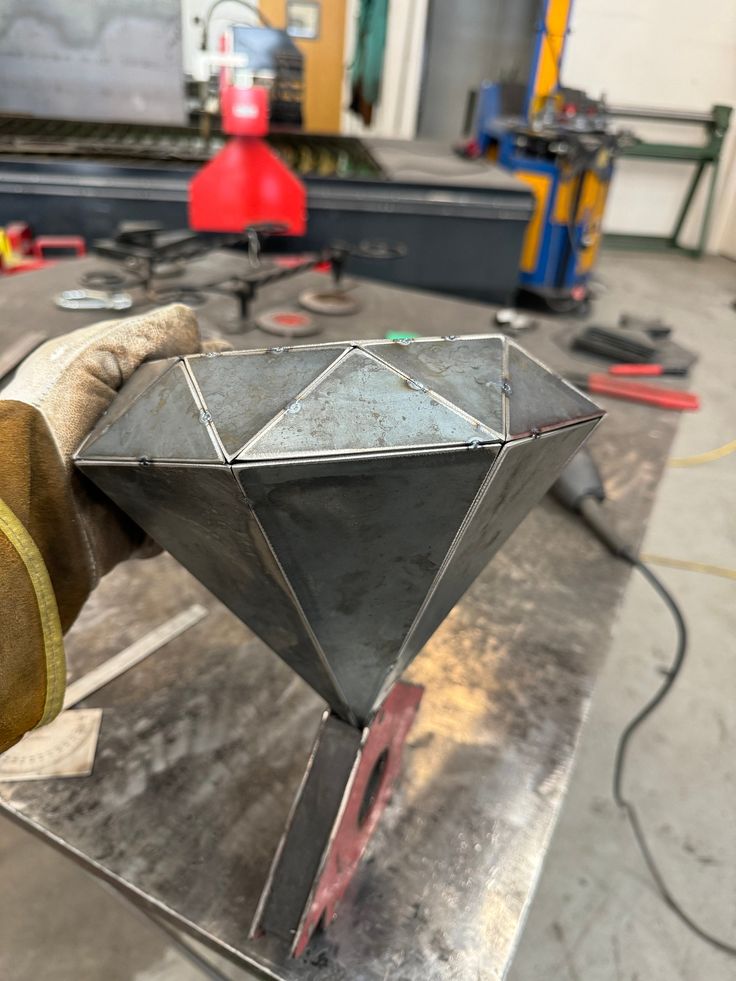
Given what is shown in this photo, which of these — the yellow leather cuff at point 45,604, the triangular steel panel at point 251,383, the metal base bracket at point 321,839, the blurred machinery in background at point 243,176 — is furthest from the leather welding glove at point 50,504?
the blurred machinery in background at point 243,176

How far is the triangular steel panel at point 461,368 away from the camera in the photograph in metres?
0.45

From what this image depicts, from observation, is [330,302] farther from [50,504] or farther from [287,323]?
[50,504]

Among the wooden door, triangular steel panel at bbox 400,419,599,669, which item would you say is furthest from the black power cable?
the wooden door

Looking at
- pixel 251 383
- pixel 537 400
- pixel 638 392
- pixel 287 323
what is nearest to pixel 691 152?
pixel 638 392

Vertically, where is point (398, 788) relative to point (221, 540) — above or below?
below

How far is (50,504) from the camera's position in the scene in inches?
21.5

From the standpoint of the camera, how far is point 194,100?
3277mm

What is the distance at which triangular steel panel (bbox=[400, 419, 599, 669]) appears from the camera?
464mm

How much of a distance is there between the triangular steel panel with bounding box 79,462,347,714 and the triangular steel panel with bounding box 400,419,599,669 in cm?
9

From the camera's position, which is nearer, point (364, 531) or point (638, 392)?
point (364, 531)

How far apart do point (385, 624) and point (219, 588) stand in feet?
0.51

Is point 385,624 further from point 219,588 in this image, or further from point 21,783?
point 21,783

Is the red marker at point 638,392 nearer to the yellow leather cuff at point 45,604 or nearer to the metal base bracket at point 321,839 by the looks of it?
the metal base bracket at point 321,839

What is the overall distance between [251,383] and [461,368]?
147 mm
